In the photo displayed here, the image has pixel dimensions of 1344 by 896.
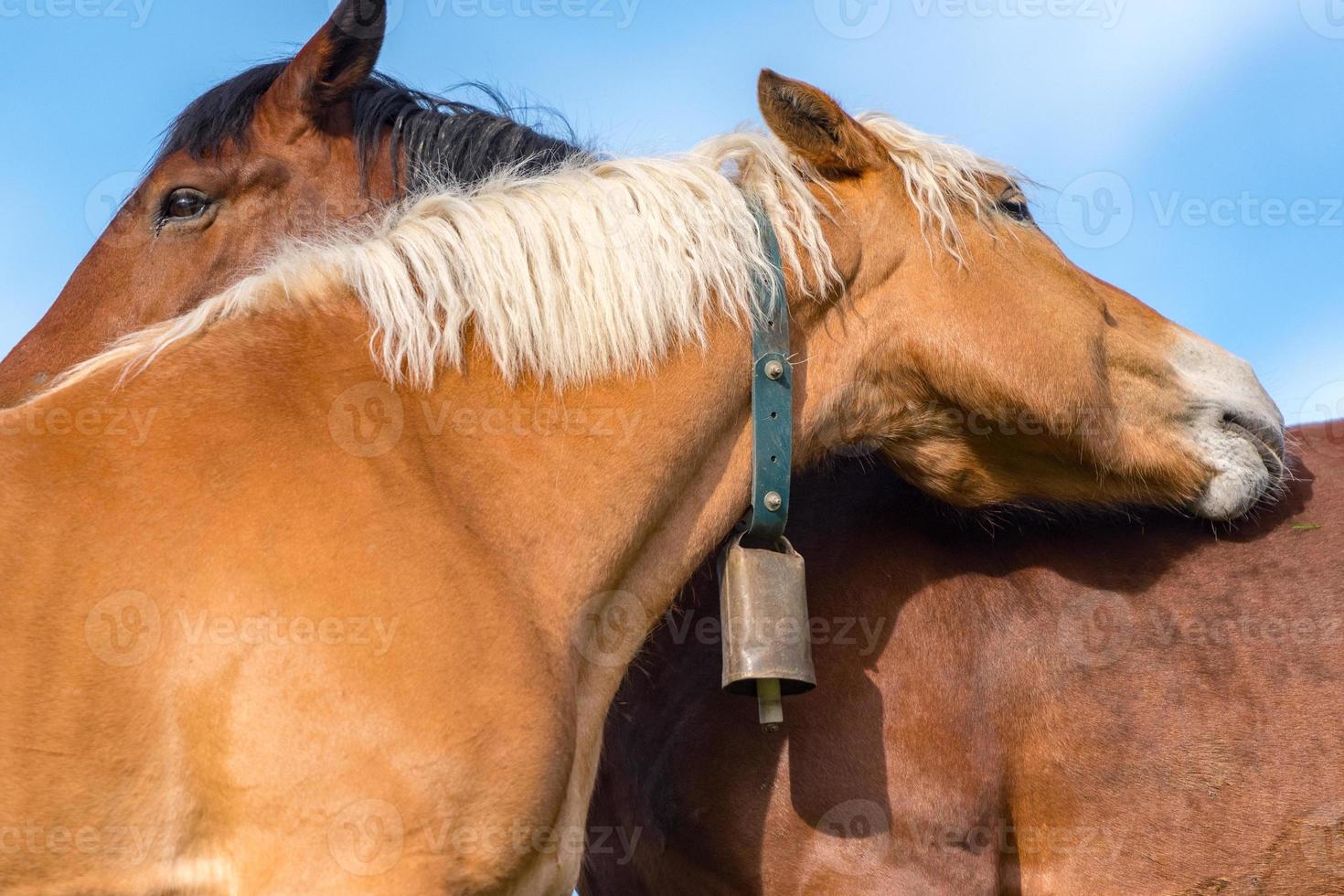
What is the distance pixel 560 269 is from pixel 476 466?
0.59 meters

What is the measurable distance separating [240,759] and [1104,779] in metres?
2.40

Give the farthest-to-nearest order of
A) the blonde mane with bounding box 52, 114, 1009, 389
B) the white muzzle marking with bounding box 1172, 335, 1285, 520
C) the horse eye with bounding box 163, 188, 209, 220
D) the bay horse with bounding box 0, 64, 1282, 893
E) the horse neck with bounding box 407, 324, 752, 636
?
the horse eye with bounding box 163, 188, 209, 220, the white muzzle marking with bounding box 1172, 335, 1285, 520, the blonde mane with bounding box 52, 114, 1009, 389, the horse neck with bounding box 407, 324, 752, 636, the bay horse with bounding box 0, 64, 1282, 893

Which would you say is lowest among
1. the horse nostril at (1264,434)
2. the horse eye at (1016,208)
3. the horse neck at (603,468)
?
the horse neck at (603,468)

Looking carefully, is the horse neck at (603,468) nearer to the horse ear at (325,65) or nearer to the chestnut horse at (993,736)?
the chestnut horse at (993,736)

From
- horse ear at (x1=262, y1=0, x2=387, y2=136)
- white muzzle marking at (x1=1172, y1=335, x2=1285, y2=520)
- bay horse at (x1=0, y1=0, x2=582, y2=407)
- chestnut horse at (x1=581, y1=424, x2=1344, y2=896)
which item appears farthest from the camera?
horse ear at (x1=262, y1=0, x2=387, y2=136)

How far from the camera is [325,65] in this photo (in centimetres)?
480

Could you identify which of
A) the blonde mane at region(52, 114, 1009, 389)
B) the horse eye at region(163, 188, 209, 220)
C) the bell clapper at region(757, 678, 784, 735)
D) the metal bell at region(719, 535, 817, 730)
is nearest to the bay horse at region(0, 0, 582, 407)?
the horse eye at region(163, 188, 209, 220)

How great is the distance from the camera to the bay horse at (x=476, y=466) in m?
2.40

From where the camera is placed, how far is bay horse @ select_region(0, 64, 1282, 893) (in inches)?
94.6

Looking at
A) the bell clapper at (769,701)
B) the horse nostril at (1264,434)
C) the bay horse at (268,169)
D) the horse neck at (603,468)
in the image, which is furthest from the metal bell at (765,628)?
the bay horse at (268,169)

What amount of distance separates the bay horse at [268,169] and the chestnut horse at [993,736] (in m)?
1.97

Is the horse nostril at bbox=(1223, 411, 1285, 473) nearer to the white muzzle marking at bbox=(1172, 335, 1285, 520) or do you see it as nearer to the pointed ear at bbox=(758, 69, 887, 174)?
the white muzzle marking at bbox=(1172, 335, 1285, 520)

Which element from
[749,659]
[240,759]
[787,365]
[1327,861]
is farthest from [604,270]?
[1327,861]

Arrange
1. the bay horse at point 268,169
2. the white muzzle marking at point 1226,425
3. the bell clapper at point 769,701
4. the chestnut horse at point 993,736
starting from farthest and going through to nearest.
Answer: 1. the bay horse at point 268,169
2. the white muzzle marking at point 1226,425
3. the chestnut horse at point 993,736
4. the bell clapper at point 769,701
